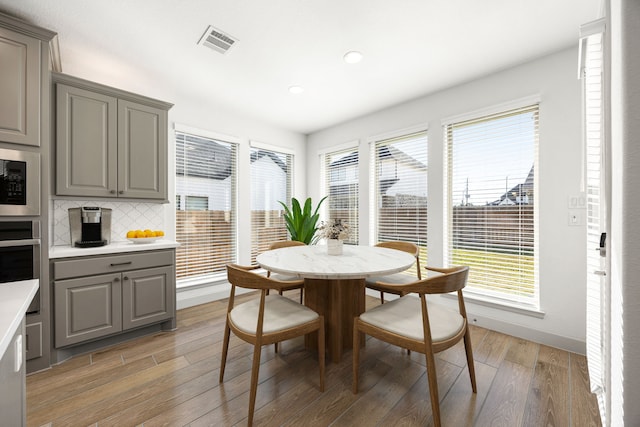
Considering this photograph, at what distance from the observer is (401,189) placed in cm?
348

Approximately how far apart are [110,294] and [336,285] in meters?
2.00

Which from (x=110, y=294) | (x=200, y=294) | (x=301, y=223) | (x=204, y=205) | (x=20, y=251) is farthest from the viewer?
(x=301, y=223)

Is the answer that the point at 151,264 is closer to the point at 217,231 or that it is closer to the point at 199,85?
the point at 217,231

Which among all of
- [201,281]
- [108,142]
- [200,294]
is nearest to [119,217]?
[108,142]

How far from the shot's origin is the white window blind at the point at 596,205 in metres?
1.33

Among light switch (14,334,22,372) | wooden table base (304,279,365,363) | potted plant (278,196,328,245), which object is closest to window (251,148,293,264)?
potted plant (278,196,328,245)

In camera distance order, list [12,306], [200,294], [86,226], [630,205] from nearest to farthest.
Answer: [630,205], [12,306], [86,226], [200,294]

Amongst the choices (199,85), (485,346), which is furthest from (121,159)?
(485,346)

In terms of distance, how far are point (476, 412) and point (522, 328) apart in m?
1.37

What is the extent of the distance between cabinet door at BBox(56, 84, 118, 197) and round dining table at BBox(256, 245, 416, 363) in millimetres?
1722

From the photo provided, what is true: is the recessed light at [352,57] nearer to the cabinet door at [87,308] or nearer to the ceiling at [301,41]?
the ceiling at [301,41]

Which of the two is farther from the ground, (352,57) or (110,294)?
(352,57)

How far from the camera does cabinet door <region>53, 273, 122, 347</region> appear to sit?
2043 mm

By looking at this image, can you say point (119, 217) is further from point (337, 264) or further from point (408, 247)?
point (408, 247)
